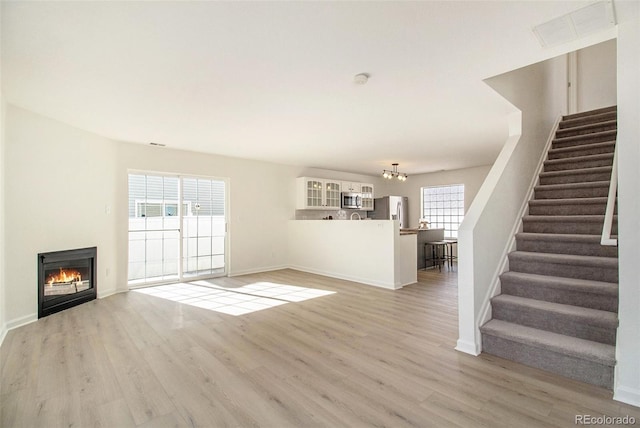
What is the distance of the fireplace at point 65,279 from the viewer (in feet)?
12.4

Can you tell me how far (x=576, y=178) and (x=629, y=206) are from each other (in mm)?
2153

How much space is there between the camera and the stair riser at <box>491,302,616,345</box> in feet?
7.57

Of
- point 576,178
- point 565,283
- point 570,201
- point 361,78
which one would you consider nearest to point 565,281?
point 565,283

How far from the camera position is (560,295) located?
2.71m

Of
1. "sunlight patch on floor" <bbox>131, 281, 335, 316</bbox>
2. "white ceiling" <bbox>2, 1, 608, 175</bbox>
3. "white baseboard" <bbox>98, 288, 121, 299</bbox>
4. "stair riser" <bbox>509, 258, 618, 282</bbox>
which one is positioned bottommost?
"sunlight patch on floor" <bbox>131, 281, 335, 316</bbox>

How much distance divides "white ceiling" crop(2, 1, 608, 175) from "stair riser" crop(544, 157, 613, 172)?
864 mm

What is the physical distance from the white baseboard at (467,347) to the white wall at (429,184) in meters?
5.91

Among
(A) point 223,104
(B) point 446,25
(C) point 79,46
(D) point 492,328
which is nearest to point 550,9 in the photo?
(B) point 446,25

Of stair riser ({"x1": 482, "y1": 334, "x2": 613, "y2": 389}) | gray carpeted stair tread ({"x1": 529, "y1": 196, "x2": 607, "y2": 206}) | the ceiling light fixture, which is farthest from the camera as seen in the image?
the ceiling light fixture

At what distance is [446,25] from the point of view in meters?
2.01

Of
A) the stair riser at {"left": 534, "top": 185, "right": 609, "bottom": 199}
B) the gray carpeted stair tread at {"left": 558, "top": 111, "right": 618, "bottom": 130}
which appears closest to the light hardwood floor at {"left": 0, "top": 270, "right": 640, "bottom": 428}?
the stair riser at {"left": 534, "top": 185, "right": 609, "bottom": 199}

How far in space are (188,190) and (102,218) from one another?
150 cm

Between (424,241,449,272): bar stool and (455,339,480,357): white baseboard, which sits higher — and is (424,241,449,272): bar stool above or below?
above

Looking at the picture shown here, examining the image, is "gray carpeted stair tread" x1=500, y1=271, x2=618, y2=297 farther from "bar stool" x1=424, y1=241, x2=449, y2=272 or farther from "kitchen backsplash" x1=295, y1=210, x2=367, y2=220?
"kitchen backsplash" x1=295, y1=210, x2=367, y2=220
